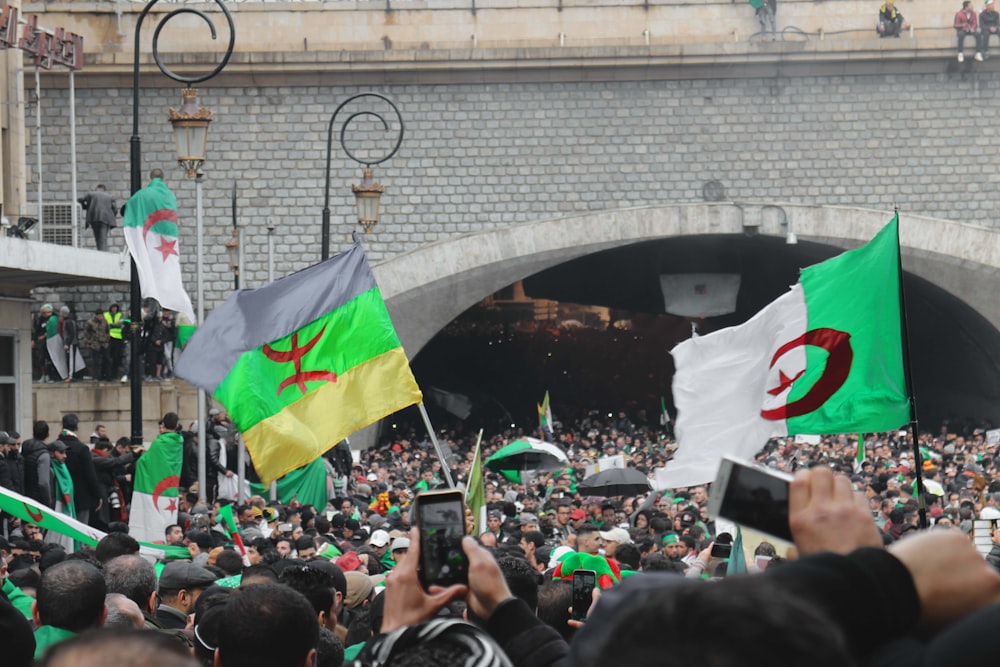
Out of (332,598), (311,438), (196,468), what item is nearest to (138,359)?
(196,468)

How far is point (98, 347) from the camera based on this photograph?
2642 centimetres

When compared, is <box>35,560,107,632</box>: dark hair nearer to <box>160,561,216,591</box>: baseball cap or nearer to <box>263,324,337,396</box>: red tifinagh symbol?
<box>160,561,216,591</box>: baseball cap

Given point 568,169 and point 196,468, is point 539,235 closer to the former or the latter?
point 568,169

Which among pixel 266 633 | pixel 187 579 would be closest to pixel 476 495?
pixel 187 579

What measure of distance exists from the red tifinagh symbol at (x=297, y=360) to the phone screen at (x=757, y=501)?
687cm

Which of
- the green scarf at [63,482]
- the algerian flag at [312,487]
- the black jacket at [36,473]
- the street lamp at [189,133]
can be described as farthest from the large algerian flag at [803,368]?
the algerian flag at [312,487]

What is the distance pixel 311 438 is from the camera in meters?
8.92

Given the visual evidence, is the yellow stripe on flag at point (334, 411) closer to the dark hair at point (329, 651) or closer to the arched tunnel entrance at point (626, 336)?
the dark hair at point (329, 651)

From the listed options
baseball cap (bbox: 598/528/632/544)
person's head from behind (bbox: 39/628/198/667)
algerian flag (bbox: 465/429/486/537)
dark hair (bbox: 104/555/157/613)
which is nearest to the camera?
person's head from behind (bbox: 39/628/198/667)

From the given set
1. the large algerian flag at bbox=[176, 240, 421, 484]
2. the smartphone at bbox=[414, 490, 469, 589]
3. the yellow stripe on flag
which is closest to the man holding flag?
the large algerian flag at bbox=[176, 240, 421, 484]

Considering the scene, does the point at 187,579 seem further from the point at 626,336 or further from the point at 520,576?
the point at 626,336

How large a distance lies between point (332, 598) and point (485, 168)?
84.1ft

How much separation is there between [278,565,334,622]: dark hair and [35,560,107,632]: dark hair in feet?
2.27

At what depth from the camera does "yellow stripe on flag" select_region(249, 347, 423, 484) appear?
884 centimetres
